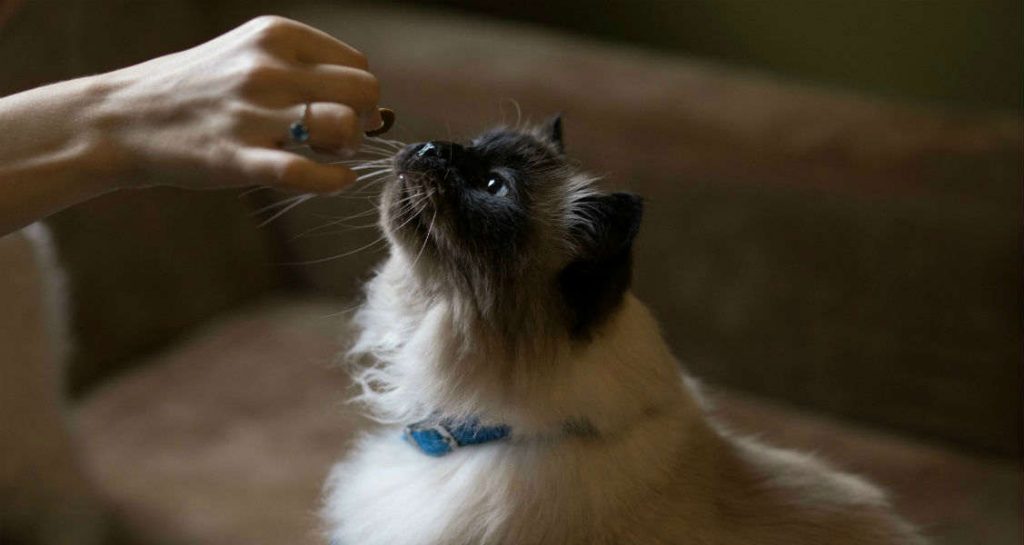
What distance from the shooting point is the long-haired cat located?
100 centimetres

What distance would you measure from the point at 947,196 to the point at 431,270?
967 mm

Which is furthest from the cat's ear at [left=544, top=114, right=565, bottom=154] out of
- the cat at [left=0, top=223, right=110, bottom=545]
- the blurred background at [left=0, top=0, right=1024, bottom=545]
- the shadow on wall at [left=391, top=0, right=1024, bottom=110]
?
the shadow on wall at [left=391, top=0, right=1024, bottom=110]

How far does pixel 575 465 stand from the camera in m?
1.01

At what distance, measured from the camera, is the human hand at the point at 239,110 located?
2.35ft

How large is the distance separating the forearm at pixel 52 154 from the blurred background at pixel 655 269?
2.35 feet

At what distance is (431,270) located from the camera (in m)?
1.03

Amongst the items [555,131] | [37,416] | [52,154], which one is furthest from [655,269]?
[52,154]

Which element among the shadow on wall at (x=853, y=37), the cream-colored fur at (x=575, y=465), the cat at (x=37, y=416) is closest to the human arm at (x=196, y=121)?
the cream-colored fur at (x=575, y=465)

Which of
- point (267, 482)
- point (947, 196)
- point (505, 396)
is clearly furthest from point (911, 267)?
point (267, 482)

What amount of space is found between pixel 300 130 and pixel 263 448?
43.3 inches

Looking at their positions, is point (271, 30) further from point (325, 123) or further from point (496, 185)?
point (496, 185)

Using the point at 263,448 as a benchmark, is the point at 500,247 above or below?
above

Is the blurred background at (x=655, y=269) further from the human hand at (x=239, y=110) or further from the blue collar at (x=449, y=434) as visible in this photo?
the human hand at (x=239, y=110)

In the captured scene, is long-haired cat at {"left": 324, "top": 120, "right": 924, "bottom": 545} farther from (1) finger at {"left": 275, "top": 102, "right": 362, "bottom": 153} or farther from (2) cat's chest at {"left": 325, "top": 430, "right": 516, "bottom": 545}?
(1) finger at {"left": 275, "top": 102, "right": 362, "bottom": 153}
